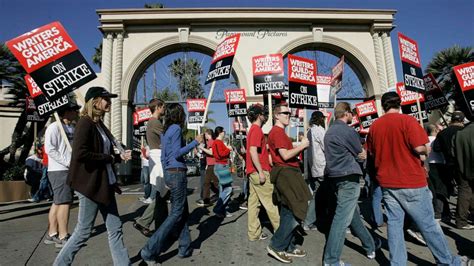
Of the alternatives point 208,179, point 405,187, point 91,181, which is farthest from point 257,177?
point 208,179

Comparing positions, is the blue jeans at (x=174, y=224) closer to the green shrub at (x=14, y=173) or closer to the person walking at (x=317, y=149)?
the person walking at (x=317, y=149)

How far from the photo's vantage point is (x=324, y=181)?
4809mm

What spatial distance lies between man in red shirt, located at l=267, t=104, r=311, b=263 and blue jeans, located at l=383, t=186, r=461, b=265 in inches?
36.7

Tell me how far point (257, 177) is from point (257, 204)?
47 cm

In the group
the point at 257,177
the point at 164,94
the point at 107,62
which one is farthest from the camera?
the point at 164,94

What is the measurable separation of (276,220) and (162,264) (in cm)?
156

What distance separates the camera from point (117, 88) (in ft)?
51.9

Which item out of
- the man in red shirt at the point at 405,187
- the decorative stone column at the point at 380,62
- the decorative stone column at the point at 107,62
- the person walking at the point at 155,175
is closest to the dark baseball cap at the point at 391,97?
the man in red shirt at the point at 405,187

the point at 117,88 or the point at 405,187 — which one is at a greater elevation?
the point at 117,88

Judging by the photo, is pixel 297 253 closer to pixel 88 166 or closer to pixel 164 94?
pixel 88 166

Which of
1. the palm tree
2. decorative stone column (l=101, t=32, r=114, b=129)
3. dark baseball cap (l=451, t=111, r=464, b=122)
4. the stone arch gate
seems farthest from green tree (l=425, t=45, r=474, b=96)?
decorative stone column (l=101, t=32, r=114, b=129)

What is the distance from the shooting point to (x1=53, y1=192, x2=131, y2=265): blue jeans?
2807mm

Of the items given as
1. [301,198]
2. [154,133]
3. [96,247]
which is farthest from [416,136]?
[96,247]

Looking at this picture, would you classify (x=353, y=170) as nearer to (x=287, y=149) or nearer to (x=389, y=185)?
(x=389, y=185)
